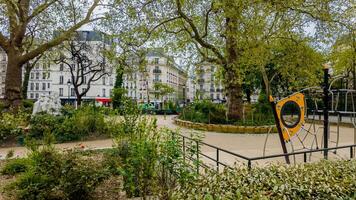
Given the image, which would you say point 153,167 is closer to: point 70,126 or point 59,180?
point 59,180

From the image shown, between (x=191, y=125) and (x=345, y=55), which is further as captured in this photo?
(x=345, y=55)

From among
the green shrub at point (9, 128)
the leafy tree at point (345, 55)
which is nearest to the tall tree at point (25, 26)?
the green shrub at point (9, 128)

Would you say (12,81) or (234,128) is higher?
(12,81)

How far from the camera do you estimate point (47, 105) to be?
44.8ft

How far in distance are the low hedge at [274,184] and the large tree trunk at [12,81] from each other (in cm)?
1454

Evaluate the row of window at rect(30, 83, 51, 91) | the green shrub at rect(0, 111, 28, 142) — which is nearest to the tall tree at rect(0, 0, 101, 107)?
the green shrub at rect(0, 111, 28, 142)

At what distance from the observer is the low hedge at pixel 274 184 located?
2.77 metres

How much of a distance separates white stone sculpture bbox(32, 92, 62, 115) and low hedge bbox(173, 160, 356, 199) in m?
12.2

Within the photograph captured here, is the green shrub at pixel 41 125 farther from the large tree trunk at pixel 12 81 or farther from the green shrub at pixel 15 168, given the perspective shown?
the large tree trunk at pixel 12 81

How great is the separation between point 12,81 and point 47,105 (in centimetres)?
287

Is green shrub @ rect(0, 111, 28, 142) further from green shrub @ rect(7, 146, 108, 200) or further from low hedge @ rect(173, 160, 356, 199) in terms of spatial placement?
low hedge @ rect(173, 160, 356, 199)

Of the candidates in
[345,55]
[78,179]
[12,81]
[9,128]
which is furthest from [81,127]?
[345,55]

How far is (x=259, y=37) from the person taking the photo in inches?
458

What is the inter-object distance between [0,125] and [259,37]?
10735 millimetres
